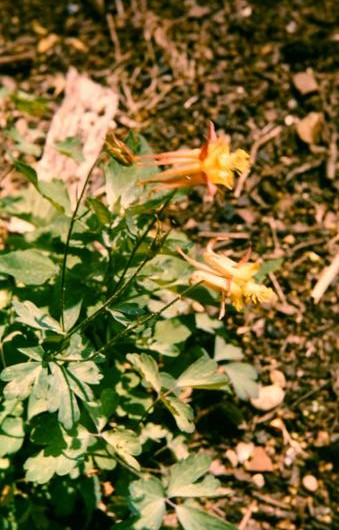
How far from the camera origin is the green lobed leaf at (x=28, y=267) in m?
1.88

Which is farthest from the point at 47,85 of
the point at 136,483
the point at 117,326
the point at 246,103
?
the point at 136,483

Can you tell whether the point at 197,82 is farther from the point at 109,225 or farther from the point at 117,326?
the point at 117,326

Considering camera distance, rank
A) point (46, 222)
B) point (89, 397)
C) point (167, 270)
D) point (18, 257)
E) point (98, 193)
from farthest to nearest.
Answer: point (98, 193)
point (46, 222)
point (167, 270)
point (18, 257)
point (89, 397)

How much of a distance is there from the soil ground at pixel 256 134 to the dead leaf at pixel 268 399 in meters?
0.04

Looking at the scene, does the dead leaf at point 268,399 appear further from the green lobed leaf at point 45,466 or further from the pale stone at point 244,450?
the green lobed leaf at point 45,466

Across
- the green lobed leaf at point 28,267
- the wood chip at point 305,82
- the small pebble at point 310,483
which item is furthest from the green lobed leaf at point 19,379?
the wood chip at point 305,82

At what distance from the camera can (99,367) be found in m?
2.00

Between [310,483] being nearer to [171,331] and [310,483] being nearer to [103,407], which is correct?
[171,331]

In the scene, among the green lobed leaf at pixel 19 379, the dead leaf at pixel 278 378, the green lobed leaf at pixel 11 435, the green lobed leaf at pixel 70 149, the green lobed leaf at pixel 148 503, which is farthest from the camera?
the dead leaf at pixel 278 378

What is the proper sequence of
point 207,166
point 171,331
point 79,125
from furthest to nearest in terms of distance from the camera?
point 79,125
point 171,331
point 207,166

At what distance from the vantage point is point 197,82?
3012mm

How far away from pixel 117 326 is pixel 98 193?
3.03 feet

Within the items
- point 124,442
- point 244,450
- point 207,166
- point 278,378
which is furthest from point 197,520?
point 207,166

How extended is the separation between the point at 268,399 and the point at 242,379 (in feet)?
0.66
